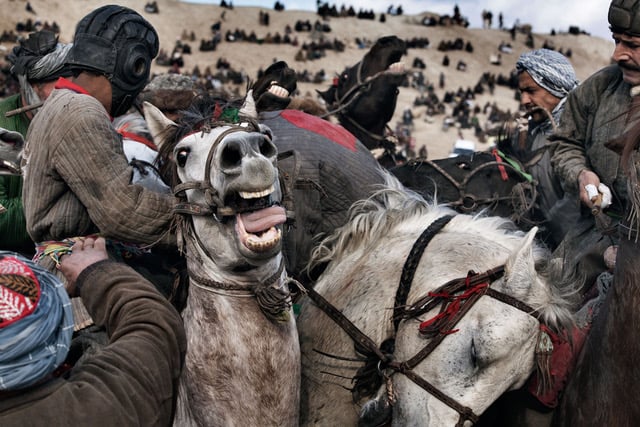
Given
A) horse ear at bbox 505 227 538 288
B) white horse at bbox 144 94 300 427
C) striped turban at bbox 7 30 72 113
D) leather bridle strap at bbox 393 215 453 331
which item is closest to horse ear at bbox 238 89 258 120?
white horse at bbox 144 94 300 427

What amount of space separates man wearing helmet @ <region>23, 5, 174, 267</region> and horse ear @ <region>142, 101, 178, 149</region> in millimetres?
161

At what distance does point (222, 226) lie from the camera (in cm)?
257

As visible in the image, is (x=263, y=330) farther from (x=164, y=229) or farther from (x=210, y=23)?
(x=210, y=23)

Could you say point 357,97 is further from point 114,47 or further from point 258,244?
point 258,244

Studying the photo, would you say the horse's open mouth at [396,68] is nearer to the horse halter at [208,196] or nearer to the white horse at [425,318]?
the white horse at [425,318]

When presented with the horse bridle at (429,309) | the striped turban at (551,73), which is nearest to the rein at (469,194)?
the striped turban at (551,73)

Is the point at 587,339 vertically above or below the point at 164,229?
below

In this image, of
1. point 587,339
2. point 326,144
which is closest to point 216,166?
point 326,144

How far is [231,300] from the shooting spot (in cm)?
267

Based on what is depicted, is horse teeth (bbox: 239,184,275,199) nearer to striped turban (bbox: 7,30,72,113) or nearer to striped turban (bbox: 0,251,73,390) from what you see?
striped turban (bbox: 0,251,73,390)

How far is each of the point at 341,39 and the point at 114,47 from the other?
47655 millimetres

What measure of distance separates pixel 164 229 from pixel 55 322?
43.9 inches

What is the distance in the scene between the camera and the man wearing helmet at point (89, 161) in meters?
2.76

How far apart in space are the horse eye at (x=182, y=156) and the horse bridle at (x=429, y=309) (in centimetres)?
99
